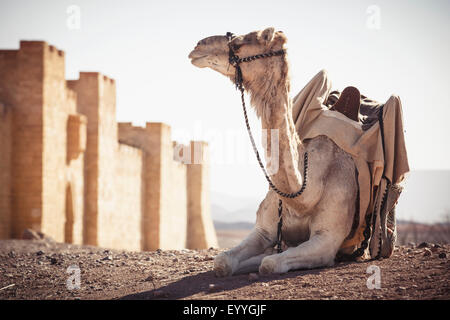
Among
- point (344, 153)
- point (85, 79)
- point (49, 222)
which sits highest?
point (85, 79)

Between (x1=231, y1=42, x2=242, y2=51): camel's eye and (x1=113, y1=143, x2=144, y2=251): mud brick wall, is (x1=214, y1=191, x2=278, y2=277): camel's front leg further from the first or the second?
(x1=113, y1=143, x2=144, y2=251): mud brick wall

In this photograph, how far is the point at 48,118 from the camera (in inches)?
734

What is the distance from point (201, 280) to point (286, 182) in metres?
1.25

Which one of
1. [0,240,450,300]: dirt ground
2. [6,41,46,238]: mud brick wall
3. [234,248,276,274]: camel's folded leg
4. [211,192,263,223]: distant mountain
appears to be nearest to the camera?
[0,240,450,300]: dirt ground

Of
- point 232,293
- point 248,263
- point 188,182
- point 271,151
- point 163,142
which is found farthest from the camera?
point 188,182

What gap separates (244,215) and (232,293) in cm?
10706

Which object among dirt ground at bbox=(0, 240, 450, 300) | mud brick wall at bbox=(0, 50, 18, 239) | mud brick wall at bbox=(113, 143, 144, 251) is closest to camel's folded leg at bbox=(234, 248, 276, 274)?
dirt ground at bbox=(0, 240, 450, 300)

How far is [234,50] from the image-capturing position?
5656mm

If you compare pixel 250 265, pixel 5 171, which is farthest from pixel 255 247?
pixel 5 171

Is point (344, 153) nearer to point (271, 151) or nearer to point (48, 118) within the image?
point (271, 151)

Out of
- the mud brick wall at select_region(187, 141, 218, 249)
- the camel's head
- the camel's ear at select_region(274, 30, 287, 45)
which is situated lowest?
the mud brick wall at select_region(187, 141, 218, 249)

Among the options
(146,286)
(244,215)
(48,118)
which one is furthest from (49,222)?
(244,215)

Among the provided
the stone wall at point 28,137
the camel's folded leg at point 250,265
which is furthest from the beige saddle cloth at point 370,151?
the stone wall at point 28,137

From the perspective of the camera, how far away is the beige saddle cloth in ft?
22.5
